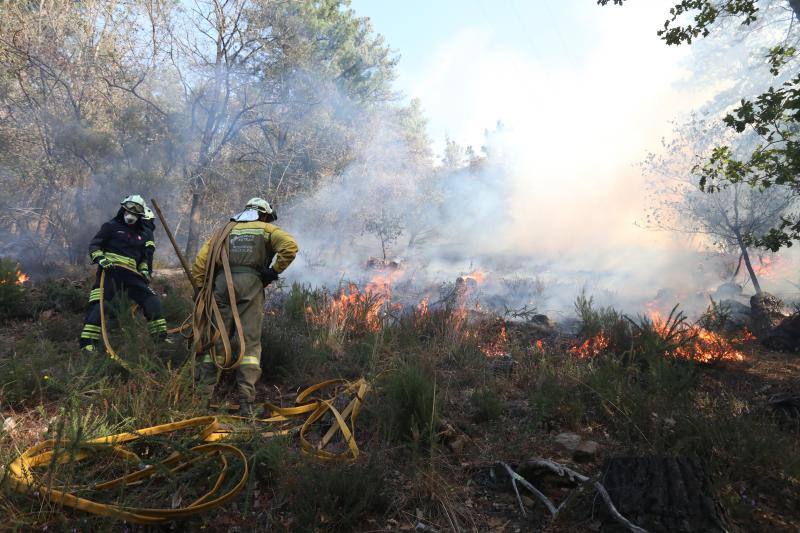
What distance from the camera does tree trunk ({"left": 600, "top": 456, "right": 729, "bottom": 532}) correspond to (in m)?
1.93

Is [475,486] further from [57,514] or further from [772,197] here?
[772,197]

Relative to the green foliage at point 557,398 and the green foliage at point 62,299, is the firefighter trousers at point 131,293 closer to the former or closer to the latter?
the green foliage at point 62,299

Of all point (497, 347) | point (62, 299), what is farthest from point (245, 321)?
point (62, 299)

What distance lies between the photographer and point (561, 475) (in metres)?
2.46

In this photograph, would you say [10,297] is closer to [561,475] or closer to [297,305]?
[297,305]

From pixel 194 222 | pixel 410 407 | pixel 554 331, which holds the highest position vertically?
pixel 194 222

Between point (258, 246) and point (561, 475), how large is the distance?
118 inches

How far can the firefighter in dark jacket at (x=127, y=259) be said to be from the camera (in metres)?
4.89

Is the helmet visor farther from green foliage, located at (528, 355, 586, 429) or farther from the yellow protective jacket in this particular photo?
green foliage, located at (528, 355, 586, 429)

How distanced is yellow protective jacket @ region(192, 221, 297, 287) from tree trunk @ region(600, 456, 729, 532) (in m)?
2.93

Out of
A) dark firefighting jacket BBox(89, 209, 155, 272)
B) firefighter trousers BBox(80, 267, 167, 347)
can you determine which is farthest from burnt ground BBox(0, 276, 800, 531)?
dark firefighting jacket BBox(89, 209, 155, 272)

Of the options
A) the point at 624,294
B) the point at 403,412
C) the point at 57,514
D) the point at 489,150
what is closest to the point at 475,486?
the point at 403,412

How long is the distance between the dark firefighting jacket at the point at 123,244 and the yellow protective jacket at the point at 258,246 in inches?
54.2

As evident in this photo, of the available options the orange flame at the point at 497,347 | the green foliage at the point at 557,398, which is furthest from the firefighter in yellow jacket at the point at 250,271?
the orange flame at the point at 497,347
